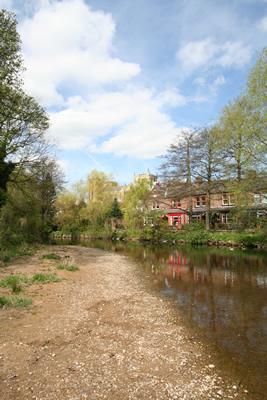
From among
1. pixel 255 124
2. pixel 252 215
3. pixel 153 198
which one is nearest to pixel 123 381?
pixel 255 124

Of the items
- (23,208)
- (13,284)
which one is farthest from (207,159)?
(13,284)

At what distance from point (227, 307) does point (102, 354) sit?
241 inches

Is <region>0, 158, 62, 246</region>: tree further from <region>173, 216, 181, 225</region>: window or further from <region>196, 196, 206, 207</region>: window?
<region>173, 216, 181, 225</region>: window

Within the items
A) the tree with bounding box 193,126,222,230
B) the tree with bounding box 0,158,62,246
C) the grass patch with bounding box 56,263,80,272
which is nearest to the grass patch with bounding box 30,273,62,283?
the grass patch with bounding box 56,263,80,272

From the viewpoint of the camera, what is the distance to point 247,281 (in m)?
14.8

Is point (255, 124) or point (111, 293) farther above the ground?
point (255, 124)

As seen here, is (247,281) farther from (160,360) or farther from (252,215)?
(252,215)

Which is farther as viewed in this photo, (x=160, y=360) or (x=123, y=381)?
(x=160, y=360)

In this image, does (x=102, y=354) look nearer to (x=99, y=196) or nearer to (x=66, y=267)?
(x=66, y=267)

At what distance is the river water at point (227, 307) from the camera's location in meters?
6.24

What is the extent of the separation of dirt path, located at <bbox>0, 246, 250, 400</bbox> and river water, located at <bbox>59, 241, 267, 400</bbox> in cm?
59

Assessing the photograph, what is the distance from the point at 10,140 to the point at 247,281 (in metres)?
18.6

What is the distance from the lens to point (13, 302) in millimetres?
9141

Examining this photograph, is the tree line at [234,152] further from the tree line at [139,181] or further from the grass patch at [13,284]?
the grass patch at [13,284]
